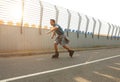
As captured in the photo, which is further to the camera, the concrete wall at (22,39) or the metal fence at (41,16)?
the metal fence at (41,16)

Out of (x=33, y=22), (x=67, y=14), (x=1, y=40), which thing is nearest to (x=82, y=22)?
(x=67, y=14)

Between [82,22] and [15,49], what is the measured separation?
31.5ft

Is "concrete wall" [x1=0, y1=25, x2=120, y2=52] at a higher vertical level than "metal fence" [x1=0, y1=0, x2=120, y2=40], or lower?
lower

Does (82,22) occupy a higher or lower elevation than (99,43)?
higher

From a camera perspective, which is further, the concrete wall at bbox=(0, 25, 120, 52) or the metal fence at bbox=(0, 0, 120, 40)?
the metal fence at bbox=(0, 0, 120, 40)

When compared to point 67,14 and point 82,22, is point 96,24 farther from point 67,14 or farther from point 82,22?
point 67,14

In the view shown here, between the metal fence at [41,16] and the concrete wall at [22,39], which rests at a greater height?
the metal fence at [41,16]

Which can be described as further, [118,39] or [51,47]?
[118,39]

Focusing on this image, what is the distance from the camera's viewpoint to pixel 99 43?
2633 cm

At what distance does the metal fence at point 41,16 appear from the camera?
13.5 metres

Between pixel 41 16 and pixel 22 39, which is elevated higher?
pixel 41 16

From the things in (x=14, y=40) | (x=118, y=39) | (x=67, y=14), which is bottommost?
(x=118, y=39)

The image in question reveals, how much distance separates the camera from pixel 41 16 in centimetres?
1584

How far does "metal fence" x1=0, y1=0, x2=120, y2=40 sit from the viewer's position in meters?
13.5
